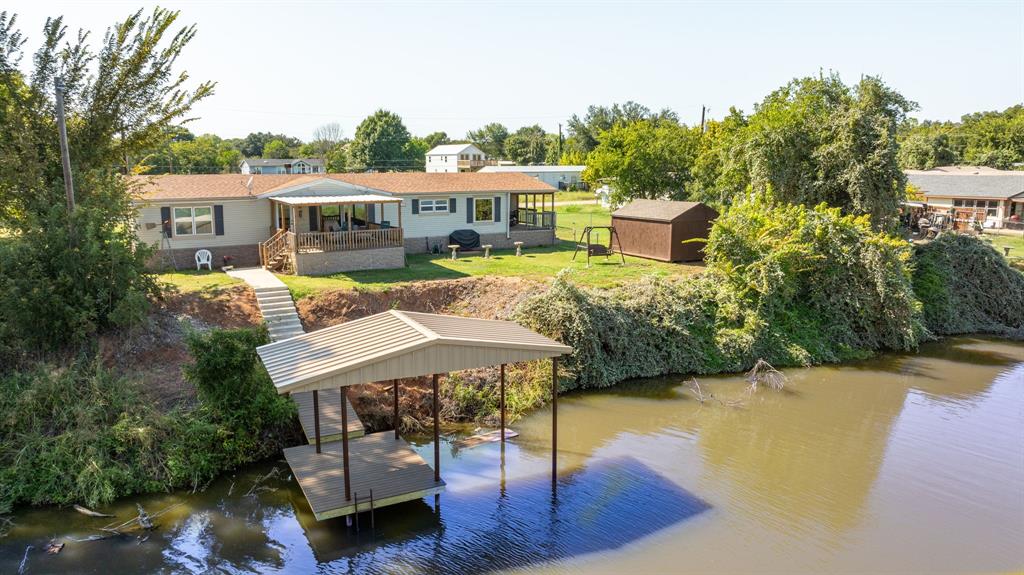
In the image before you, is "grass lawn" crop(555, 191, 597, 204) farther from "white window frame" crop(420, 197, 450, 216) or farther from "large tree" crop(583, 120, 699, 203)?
"white window frame" crop(420, 197, 450, 216)

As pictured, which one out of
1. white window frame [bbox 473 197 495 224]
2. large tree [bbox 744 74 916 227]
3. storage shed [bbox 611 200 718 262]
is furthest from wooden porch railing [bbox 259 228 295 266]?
large tree [bbox 744 74 916 227]

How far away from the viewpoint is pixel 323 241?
23156mm

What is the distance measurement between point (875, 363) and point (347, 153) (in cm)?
7637

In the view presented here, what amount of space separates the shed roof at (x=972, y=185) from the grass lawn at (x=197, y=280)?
40.6 metres

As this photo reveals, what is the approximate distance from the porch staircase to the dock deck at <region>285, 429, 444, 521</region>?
519 centimetres

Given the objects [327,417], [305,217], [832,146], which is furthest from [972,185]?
[327,417]

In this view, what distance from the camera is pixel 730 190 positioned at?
3112 cm

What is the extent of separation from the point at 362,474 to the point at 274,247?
45.6 feet

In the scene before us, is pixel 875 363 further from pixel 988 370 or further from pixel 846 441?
pixel 846 441

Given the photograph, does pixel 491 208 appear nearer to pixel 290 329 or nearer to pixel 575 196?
pixel 290 329

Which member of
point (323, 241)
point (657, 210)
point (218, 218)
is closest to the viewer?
point (323, 241)

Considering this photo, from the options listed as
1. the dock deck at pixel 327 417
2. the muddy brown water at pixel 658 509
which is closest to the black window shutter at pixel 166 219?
the dock deck at pixel 327 417

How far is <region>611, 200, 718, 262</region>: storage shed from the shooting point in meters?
27.1

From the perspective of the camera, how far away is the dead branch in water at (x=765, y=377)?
18.7 m
